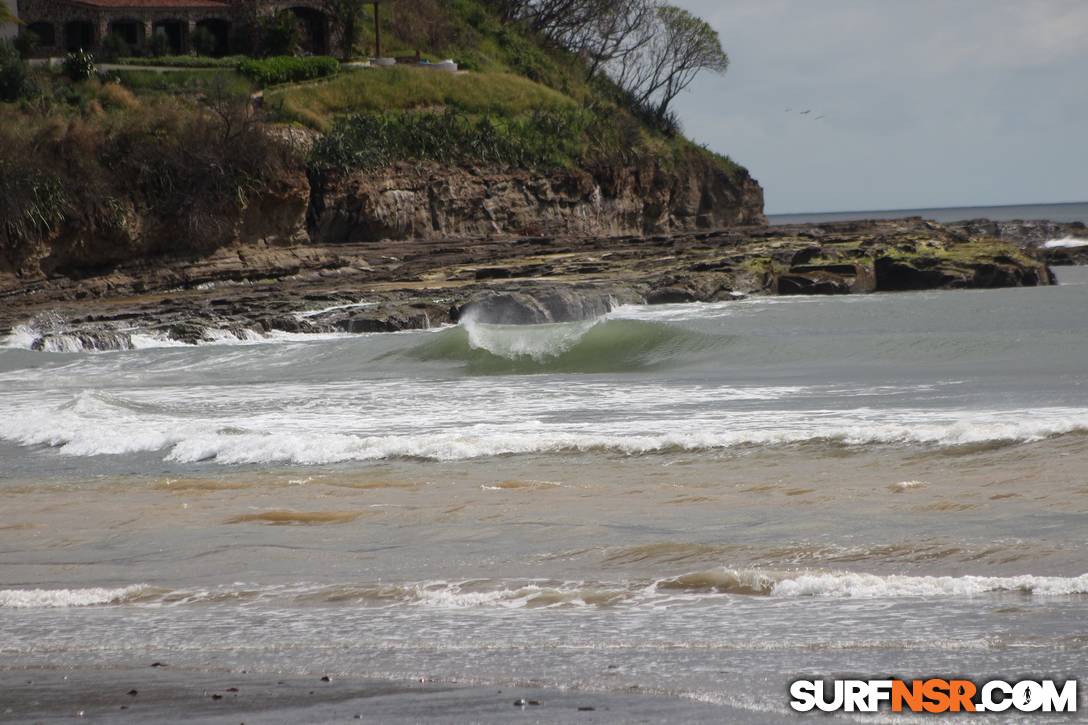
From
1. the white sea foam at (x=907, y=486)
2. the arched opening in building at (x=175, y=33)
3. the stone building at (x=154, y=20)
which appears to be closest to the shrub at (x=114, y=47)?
the stone building at (x=154, y=20)

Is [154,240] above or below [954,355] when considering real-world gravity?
above

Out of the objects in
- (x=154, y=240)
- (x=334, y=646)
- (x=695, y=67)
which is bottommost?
(x=334, y=646)

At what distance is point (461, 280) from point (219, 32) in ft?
92.5

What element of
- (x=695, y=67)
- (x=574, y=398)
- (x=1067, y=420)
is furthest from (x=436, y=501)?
(x=695, y=67)

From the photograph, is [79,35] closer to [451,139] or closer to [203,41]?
[203,41]

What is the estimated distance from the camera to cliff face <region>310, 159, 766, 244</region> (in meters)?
46.6

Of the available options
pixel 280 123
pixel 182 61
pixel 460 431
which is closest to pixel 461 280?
pixel 280 123

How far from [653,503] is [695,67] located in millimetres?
61568

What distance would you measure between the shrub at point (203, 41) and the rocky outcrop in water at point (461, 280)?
55.9ft

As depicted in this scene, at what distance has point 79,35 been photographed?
5425cm

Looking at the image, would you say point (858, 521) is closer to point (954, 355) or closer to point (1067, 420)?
point (1067, 420)

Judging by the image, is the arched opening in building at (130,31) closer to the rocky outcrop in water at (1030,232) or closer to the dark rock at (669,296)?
the dark rock at (669,296)

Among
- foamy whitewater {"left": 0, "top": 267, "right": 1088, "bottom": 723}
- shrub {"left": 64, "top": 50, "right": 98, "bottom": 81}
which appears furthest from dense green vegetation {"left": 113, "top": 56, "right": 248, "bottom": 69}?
foamy whitewater {"left": 0, "top": 267, "right": 1088, "bottom": 723}

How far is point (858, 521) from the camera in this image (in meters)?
7.99
